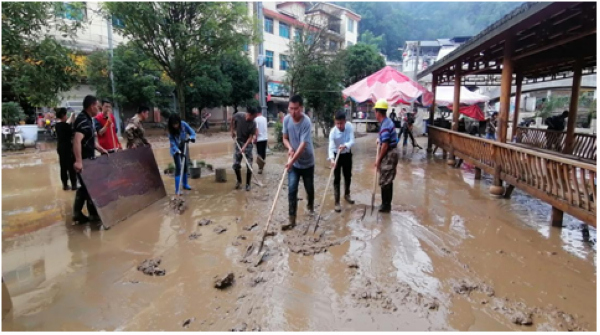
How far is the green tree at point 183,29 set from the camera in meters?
6.73

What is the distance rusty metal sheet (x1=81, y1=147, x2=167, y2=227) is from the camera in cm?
456

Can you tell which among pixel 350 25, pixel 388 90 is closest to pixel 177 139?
pixel 388 90

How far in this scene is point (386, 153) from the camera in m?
5.29

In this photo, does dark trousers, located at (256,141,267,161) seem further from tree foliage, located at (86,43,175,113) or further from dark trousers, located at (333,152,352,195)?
tree foliage, located at (86,43,175,113)

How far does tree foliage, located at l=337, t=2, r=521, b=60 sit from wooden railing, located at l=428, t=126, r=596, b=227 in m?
58.5

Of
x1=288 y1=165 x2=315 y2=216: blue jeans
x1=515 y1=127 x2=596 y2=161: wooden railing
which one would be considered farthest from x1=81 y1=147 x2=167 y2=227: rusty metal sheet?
x1=515 y1=127 x2=596 y2=161: wooden railing

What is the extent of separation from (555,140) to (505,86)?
201 inches

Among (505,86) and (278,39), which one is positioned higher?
(278,39)

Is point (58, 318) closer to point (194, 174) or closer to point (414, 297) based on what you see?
point (414, 297)

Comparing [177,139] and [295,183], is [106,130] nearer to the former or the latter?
[177,139]

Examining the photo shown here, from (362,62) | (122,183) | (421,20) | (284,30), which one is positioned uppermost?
(421,20)

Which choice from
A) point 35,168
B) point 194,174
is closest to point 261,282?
point 194,174

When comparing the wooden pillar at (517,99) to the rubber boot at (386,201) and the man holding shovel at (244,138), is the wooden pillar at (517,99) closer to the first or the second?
the rubber boot at (386,201)

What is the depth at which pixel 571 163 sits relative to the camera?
14.0ft
